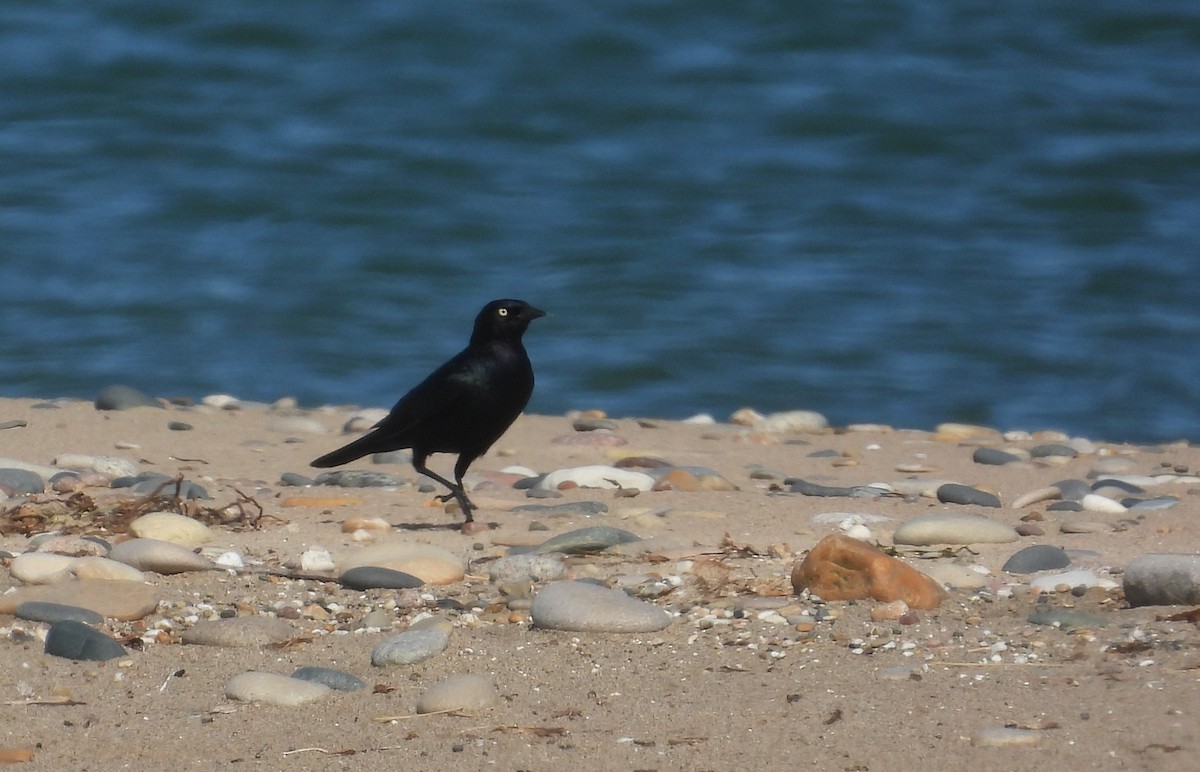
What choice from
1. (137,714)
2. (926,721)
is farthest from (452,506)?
(926,721)

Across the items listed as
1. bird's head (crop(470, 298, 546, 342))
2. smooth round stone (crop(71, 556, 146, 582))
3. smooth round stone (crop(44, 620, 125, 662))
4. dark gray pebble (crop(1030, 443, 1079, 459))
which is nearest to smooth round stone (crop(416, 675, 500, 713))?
smooth round stone (crop(44, 620, 125, 662))

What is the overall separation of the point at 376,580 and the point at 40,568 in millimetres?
865

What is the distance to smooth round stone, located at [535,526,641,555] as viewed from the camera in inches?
184

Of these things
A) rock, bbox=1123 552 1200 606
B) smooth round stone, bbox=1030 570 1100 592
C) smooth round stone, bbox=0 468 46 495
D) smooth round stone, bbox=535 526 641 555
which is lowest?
smooth round stone, bbox=0 468 46 495

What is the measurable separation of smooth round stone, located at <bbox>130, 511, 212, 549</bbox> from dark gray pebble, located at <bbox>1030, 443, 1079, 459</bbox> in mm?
4205

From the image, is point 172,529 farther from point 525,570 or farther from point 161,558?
point 525,570

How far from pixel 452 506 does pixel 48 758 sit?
275cm

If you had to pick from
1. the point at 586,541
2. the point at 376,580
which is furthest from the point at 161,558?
the point at 586,541

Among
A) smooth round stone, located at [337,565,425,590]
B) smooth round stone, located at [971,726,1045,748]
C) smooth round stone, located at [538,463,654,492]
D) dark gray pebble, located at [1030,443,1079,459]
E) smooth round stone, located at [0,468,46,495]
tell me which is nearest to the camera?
smooth round stone, located at [971,726,1045,748]

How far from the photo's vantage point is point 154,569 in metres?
4.32

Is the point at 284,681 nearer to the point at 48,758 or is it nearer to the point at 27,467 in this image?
the point at 48,758

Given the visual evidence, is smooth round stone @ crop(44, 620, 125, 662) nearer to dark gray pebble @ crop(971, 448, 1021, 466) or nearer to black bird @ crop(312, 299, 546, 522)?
black bird @ crop(312, 299, 546, 522)

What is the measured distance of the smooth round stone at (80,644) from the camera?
11.9 feet

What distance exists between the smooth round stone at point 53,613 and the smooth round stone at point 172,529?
837mm
